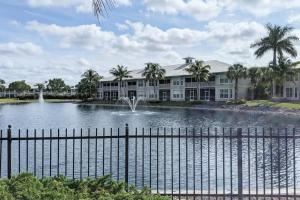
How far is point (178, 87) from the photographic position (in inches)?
3706

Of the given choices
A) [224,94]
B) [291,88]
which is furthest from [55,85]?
[291,88]

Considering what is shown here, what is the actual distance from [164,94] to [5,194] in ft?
Answer: 308

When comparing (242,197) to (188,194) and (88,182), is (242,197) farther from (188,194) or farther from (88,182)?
(88,182)

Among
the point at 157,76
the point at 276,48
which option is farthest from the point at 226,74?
the point at 157,76

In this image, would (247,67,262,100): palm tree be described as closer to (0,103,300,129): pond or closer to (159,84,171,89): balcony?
(0,103,300,129): pond

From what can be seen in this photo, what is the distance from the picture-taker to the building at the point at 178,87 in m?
84.0

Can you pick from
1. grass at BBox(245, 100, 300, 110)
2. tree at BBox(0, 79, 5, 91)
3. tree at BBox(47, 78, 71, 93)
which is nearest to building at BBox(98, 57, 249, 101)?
grass at BBox(245, 100, 300, 110)

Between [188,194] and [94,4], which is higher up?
[94,4]

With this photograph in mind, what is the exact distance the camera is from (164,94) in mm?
100000

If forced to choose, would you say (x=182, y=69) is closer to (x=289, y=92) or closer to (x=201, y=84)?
(x=201, y=84)

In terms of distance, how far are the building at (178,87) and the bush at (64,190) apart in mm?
76515

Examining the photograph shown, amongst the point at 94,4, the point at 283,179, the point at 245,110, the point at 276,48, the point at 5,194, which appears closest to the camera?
the point at 94,4

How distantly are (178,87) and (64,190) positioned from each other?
287ft

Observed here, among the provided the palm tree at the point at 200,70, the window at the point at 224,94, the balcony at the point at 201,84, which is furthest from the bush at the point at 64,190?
the balcony at the point at 201,84
